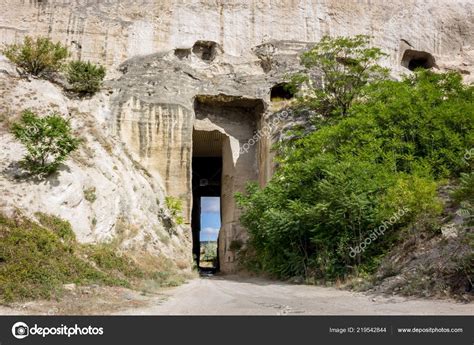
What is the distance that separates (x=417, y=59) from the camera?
92.4 feet

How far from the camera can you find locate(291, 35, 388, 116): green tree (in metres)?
20.2

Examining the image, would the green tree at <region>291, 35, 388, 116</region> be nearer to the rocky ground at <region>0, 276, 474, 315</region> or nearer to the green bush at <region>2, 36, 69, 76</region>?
the green bush at <region>2, 36, 69, 76</region>

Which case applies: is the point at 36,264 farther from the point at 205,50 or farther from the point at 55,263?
the point at 205,50

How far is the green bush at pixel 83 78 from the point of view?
19.5 meters

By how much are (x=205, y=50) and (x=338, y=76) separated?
8091 mm

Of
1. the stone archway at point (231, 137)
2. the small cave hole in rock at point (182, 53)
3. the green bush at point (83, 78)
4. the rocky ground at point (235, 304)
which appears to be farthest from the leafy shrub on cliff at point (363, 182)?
the small cave hole in rock at point (182, 53)

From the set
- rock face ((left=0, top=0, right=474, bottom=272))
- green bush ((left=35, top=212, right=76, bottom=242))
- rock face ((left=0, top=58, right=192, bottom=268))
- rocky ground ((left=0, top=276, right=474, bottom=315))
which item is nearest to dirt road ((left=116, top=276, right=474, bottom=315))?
rocky ground ((left=0, top=276, right=474, bottom=315))

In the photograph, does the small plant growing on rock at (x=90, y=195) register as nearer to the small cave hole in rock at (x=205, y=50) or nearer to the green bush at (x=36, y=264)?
the green bush at (x=36, y=264)

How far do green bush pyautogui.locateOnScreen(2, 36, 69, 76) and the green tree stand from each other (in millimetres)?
10923

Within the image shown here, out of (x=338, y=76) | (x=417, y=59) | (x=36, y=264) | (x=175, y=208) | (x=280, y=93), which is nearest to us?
(x=36, y=264)

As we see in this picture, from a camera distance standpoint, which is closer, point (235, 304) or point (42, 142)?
point (235, 304)

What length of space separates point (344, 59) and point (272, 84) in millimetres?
3688

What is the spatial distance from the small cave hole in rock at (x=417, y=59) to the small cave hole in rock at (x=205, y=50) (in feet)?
39.9

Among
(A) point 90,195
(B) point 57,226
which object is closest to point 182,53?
(A) point 90,195
